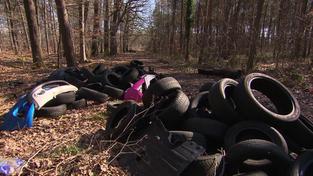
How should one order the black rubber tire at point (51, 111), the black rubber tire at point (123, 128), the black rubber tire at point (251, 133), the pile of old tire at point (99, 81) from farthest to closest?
the pile of old tire at point (99, 81), the black rubber tire at point (51, 111), the black rubber tire at point (123, 128), the black rubber tire at point (251, 133)

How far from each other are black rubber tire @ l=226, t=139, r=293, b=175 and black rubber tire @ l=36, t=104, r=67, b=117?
4464mm

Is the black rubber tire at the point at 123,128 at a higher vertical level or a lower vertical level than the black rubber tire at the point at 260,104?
lower

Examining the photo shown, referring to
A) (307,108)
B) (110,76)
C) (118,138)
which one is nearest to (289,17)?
(307,108)

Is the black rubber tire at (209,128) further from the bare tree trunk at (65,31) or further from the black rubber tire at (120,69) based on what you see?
the bare tree trunk at (65,31)

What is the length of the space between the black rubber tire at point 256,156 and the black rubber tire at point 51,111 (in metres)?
4.46

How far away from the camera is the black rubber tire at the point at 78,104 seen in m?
7.74

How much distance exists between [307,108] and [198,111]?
12.1 feet

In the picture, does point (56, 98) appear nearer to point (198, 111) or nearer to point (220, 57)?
point (198, 111)

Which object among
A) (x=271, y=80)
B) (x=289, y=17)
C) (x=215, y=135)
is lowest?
(x=215, y=135)

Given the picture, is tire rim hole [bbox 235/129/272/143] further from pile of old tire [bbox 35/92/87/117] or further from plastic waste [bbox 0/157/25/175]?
pile of old tire [bbox 35/92/87/117]

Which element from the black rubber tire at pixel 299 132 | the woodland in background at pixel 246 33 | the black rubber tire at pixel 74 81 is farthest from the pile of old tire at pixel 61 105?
the woodland in background at pixel 246 33

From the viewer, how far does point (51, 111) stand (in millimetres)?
7008

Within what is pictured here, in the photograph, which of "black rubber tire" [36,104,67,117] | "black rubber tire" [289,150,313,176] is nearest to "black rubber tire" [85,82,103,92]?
"black rubber tire" [36,104,67,117]

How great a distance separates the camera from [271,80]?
5980 millimetres
